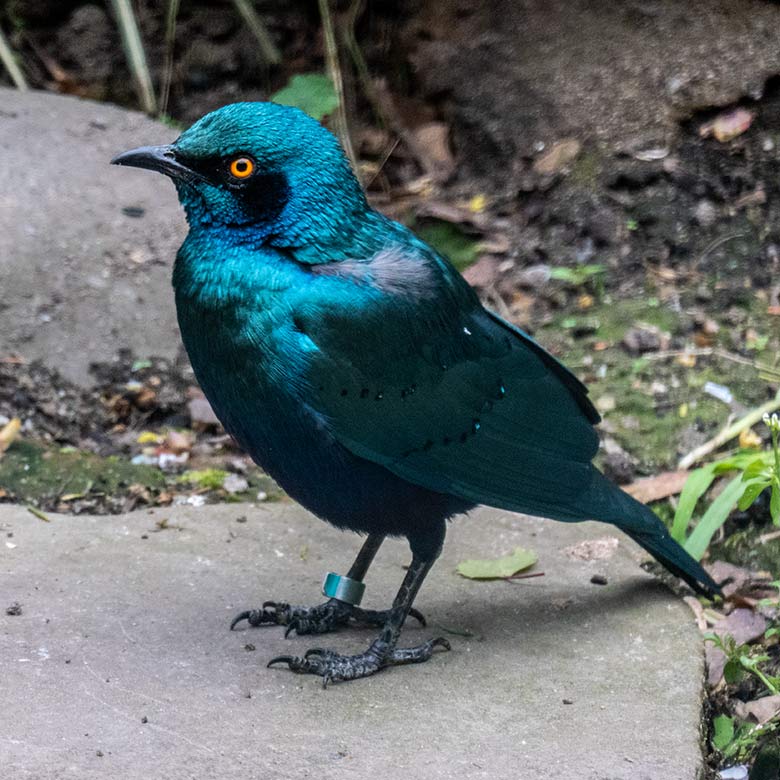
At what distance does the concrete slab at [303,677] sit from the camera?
2971 mm

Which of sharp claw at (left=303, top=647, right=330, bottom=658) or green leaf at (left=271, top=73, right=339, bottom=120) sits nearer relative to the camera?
sharp claw at (left=303, top=647, right=330, bottom=658)

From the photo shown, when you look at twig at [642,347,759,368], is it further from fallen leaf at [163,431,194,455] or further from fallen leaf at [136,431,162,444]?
fallen leaf at [136,431,162,444]

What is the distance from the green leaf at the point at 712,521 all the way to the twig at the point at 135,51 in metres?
3.88

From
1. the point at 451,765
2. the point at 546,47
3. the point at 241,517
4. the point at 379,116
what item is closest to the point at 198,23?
the point at 379,116

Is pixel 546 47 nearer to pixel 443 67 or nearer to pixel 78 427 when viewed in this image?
pixel 443 67

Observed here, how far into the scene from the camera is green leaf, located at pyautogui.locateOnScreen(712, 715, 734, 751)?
344 cm

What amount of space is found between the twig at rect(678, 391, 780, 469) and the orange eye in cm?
221

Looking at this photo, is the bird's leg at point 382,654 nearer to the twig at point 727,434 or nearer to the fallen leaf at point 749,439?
the twig at point 727,434

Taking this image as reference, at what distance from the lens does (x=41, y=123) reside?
6.23 m

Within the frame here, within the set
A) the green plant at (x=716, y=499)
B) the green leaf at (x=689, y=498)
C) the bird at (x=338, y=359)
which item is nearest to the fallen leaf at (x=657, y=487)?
the green plant at (x=716, y=499)

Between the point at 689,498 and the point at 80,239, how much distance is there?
2.79 meters

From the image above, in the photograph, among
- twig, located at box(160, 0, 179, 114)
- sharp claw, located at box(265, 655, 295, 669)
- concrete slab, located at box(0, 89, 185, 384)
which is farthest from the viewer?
twig, located at box(160, 0, 179, 114)

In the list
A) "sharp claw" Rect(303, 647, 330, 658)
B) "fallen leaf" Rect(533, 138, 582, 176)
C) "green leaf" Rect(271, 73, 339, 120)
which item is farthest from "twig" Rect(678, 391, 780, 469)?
"green leaf" Rect(271, 73, 339, 120)

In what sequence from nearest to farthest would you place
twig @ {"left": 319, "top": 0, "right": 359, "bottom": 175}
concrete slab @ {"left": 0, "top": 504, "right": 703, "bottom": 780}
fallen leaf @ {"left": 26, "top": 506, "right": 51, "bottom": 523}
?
concrete slab @ {"left": 0, "top": 504, "right": 703, "bottom": 780} < fallen leaf @ {"left": 26, "top": 506, "right": 51, "bottom": 523} < twig @ {"left": 319, "top": 0, "right": 359, "bottom": 175}
